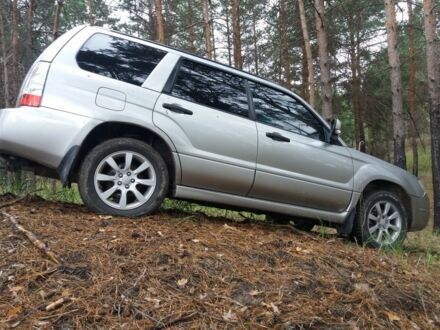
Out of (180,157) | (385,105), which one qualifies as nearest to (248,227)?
(180,157)

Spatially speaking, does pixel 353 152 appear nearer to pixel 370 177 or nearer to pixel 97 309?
pixel 370 177

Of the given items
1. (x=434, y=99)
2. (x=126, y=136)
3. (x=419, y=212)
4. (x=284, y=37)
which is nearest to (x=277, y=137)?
(x=126, y=136)

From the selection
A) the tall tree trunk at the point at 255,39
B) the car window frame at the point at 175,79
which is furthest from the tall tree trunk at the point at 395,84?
the tall tree trunk at the point at 255,39

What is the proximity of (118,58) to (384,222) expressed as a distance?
368 centimetres

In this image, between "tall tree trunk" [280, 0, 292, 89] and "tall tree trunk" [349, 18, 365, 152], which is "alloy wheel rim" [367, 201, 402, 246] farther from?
"tall tree trunk" [349, 18, 365, 152]

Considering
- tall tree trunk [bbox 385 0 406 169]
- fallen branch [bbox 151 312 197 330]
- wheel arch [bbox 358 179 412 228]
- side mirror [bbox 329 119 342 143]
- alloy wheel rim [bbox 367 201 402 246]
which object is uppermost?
tall tree trunk [bbox 385 0 406 169]

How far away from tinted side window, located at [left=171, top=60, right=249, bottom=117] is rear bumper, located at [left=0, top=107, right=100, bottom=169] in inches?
41.8

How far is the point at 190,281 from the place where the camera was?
3.04 meters

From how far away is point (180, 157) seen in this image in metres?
4.46

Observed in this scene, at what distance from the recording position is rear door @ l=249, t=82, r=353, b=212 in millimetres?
4859

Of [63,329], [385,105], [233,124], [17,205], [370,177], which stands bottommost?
[63,329]

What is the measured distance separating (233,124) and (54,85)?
1799mm

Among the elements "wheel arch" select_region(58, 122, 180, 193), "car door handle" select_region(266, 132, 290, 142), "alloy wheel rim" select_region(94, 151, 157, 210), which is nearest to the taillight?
"wheel arch" select_region(58, 122, 180, 193)

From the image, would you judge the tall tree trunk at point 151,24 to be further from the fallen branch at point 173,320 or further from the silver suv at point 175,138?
the fallen branch at point 173,320
